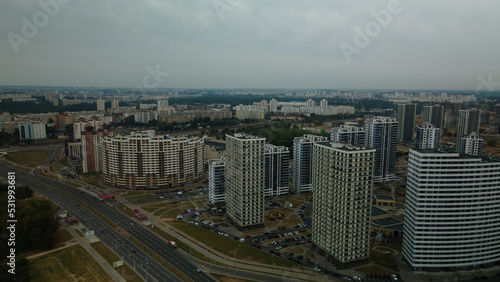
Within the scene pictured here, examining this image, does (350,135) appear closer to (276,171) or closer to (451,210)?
(276,171)

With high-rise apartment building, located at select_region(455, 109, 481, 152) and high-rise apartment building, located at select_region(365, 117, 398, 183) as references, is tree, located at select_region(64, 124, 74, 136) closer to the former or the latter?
high-rise apartment building, located at select_region(365, 117, 398, 183)

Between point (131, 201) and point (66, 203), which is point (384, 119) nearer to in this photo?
point (131, 201)

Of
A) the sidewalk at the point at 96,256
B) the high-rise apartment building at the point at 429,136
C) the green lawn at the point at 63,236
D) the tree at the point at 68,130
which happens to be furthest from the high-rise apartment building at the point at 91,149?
the high-rise apartment building at the point at 429,136

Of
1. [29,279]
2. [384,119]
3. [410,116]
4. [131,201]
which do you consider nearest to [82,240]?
[29,279]

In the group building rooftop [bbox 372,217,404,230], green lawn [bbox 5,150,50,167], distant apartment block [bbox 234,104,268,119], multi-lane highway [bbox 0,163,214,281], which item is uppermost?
distant apartment block [bbox 234,104,268,119]

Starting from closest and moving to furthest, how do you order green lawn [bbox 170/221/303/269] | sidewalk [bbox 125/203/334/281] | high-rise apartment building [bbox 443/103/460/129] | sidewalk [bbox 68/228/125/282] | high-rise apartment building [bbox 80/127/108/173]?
sidewalk [bbox 125/203/334/281] → sidewalk [bbox 68/228/125/282] → green lawn [bbox 170/221/303/269] → high-rise apartment building [bbox 80/127/108/173] → high-rise apartment building [bbox 443/103/460/129]

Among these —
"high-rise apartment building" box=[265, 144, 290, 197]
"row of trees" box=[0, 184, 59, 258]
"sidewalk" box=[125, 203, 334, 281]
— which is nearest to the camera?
"sidewalk" box=[125, 203, 334, 281]

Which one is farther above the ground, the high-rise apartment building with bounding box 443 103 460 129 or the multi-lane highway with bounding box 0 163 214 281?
the high-rise apartment building with bounding box 443 103 460 129

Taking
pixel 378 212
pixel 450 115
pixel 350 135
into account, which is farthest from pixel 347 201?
pixel 450 115

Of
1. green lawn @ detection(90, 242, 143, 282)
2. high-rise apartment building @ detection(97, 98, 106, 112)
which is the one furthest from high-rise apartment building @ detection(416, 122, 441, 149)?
high-rise apartment building @ detection(97, 98, 106, 112)
